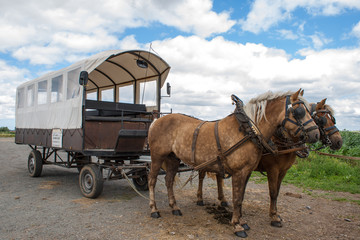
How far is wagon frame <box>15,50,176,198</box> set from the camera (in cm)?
577

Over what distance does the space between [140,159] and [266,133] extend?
3.61 m

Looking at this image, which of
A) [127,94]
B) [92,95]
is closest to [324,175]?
[127,94]

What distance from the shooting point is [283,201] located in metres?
5.92

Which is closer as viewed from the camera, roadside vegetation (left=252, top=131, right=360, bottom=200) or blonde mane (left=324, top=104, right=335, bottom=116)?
blonde mane (left=324, top=104, right=335, bottom=116)

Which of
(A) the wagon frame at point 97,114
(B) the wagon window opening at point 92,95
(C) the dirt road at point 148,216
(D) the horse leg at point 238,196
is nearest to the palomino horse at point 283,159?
(C) the dirt road at point 148,216

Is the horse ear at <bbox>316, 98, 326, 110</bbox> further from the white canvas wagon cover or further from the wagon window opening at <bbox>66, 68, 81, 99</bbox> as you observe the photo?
the wagon window opening at <bbox>66, 68, 81, 99</bbox>

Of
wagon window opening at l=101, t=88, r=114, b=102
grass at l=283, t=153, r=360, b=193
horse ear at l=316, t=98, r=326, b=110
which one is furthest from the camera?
wagon window opening at l=101, t=88, r=114, b=102

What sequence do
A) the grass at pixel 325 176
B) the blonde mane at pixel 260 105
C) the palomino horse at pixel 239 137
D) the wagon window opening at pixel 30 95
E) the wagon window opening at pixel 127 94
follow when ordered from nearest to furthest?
the palomino horse at pixel 239 137 → the blonde mane at pixel 260 105 → the grass at pixel 325 176 → the wagon window opening at pixel 127 94 → the wagon window opening at pixel 30 95

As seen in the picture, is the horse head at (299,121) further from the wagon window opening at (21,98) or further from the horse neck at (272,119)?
the wagon window opening at (21,98)

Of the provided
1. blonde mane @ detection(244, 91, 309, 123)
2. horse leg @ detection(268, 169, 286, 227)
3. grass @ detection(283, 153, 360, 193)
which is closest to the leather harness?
blonde mane @ detection(244, 91, 309, 123)

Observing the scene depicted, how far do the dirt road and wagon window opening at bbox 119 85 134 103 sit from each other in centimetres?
266

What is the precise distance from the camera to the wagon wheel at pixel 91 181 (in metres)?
5.62

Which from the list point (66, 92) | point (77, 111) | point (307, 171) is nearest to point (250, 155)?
point (77, 111)

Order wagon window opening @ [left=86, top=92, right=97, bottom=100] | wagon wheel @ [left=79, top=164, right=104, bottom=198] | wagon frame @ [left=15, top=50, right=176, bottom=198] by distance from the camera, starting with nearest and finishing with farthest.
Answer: wagon wheel @ [left=79, top=164, right=104, bottom=198]
wagon frame @ [left=15, top=50, right=176, bottom=198]
wagon window opening @ [left=86, top=92, right=97, bottom=100]
